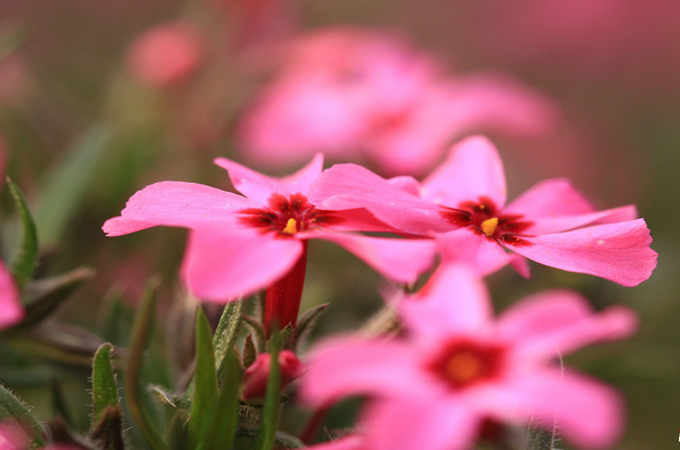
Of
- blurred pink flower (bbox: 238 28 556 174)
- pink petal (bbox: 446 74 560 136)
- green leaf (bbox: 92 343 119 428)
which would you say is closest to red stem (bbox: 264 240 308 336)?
green leaf (bbox: 92 343 119 428)

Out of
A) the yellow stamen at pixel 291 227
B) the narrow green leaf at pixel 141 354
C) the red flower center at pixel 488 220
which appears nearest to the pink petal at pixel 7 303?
the narrow green leaf at pixel 141 354

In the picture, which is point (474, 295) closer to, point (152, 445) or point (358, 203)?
point (358, 203)

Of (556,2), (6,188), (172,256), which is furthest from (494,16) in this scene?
(6,188)

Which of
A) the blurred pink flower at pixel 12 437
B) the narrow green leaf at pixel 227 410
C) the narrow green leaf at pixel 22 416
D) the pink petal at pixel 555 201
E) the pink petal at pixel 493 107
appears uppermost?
the pink petal at pixel 493 107

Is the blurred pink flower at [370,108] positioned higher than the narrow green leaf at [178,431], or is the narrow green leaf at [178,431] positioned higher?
the blurred pink flower at [370,108]

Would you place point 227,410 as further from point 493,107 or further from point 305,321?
point 493,107

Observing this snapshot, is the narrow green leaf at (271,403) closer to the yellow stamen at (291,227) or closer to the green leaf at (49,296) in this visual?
the yellow stamen at (291,227)

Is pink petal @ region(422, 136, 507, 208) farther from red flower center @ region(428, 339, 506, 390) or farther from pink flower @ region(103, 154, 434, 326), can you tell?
red flower center @ region(428, 339, 506, 390)

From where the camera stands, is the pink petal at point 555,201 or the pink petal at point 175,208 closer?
the pink petal at point 175,208
